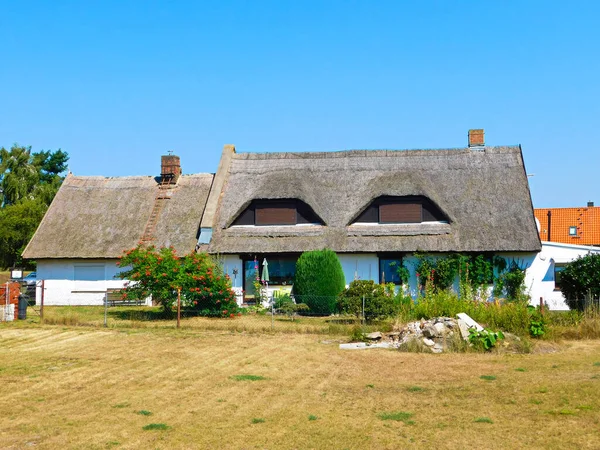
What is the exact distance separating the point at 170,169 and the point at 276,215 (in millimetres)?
6579

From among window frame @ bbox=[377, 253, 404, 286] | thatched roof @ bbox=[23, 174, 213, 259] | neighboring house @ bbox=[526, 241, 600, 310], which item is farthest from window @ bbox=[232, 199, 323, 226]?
neighboring house @ bbox=[526, 241, 600, 310]

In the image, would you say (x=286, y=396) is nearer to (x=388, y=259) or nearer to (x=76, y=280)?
(x=388, y=259)

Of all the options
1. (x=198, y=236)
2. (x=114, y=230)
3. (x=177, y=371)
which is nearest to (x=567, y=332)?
(x=177, y=371)

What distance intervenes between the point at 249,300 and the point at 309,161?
7.29m

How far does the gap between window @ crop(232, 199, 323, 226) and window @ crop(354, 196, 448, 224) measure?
6.90 ft

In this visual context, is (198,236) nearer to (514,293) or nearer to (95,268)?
(95,268)

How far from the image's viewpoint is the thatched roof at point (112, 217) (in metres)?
29.0

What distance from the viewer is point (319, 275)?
81.0 feet

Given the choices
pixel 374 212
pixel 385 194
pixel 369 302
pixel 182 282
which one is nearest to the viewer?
pixel 369 302

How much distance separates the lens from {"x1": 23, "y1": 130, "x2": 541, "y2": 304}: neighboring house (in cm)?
2703

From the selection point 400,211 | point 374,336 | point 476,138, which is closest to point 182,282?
point 374,336

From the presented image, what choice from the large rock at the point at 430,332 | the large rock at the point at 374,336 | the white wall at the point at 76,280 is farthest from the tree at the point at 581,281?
the white wall at the point at 76,280

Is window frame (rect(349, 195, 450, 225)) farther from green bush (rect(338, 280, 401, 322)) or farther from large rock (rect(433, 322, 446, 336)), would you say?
large rock (rect(433, 322, 446, 336))

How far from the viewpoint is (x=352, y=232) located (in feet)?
89.9
